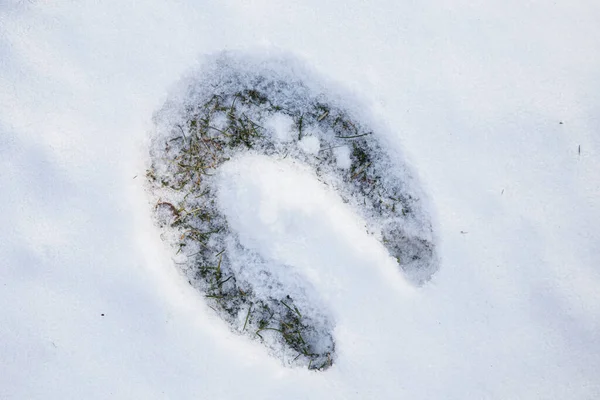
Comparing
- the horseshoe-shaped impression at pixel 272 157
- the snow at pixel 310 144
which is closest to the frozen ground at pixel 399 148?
the horseshoe-shaped impression at pixel 272 157

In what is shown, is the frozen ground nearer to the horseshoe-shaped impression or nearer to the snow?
the horseshoe-shaped impression

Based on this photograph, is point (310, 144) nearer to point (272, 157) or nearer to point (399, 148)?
point (272, 157)

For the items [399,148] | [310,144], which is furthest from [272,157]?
[399,148]

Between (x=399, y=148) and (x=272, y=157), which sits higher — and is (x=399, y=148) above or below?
above

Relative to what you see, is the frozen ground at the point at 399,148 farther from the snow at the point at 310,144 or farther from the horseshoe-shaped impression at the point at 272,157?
the snow at the point at 310,144

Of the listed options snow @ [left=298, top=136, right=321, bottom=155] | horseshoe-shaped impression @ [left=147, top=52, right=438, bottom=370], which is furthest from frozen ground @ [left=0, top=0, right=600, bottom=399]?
snow @ [left=298, top=136, right=321, bottom=155]

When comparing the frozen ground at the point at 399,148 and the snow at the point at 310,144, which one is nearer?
the frozen ground at the point at 399,148
